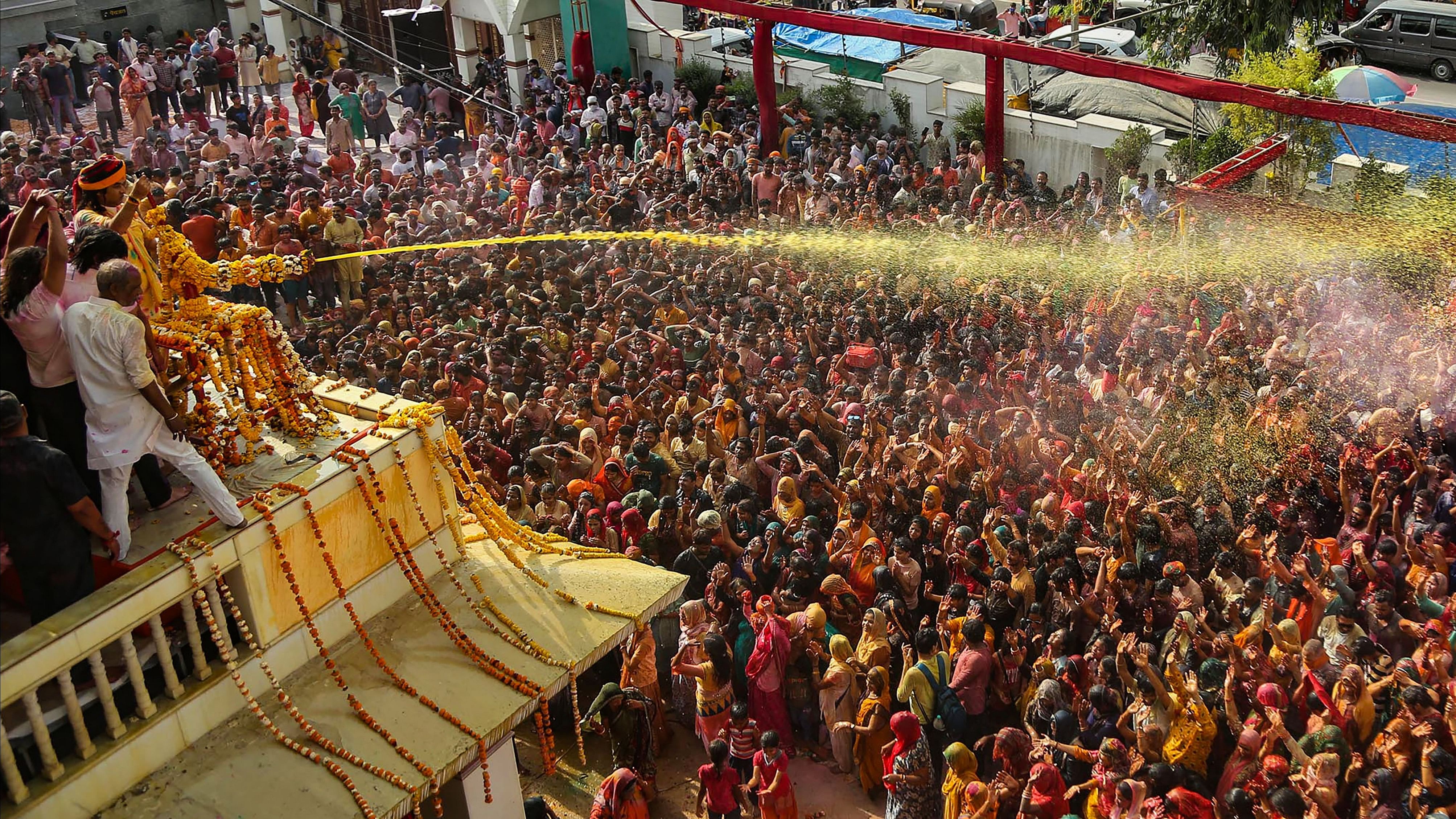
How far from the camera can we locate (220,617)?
6.71 m

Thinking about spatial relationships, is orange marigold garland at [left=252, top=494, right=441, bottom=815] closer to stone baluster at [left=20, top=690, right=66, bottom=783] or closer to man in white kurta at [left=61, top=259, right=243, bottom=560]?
man in white kurta at [left=61, top=259, right=243, bottom=560]

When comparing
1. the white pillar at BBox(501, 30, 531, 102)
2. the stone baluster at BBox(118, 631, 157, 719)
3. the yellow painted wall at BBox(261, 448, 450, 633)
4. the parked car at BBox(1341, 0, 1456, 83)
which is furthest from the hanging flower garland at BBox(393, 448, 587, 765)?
→ the parked car at BBox(1341, 0, 1456, 83)

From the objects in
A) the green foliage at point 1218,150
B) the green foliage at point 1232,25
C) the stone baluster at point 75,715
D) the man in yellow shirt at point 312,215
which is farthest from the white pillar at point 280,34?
the stone baluster at point 75,715

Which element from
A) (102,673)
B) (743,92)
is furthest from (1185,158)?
(102,673)

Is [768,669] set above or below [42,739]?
below

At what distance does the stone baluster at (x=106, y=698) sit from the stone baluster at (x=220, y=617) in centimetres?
55

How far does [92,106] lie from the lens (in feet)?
84.0

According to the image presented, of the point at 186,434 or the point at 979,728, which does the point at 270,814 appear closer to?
the point at 186,434

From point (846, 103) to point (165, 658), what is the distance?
15.5 meters

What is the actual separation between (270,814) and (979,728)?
14.8 feet

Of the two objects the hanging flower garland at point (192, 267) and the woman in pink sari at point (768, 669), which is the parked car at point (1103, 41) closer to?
the woman in pink sari at point (768, 669)

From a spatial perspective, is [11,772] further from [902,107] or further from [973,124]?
[902,107]

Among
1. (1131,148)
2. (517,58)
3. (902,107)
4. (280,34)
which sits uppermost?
(280,34)

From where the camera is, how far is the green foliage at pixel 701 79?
22.7 metres
